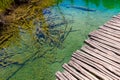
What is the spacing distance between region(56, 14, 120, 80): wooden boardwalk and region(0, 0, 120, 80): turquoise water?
93 centimetres

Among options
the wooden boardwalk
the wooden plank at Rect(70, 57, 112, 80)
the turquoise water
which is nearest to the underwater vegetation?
the turquoise water

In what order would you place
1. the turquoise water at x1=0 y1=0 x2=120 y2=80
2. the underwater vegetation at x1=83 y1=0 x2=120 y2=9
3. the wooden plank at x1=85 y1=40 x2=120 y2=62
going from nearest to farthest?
the wooden plank at x1=85 y1=40 x2=120 y2=62
the turquoise water at x1=0 y1=0 x2=120 y2=80
the underwater vegetation at x1=83 y1=0 x2=120 y2=9

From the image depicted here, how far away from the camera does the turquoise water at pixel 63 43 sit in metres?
5.58

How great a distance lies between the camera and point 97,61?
4.30 m

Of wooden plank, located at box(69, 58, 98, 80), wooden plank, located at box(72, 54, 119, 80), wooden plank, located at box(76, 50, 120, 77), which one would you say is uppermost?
wooden plank, located at box(76, 50, 120, 77)

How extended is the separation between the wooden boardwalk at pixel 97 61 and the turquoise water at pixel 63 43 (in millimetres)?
932

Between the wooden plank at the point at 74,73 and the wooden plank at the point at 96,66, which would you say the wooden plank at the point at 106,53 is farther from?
the wooden plank at the point at 74,73

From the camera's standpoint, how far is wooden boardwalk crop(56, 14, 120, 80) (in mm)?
4047

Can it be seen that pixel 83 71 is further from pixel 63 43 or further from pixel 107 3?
pixel 107 3

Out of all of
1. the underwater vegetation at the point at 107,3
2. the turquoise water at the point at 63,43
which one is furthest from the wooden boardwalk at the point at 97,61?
the underwater vegetation at the point at 107,3

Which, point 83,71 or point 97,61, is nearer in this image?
point 83,71

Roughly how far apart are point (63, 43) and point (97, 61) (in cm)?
220

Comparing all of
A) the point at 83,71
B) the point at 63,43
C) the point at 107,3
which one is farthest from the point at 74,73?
the point at 107,3

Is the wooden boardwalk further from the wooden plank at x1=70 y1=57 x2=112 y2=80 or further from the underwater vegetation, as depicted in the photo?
the underwater vegetation
